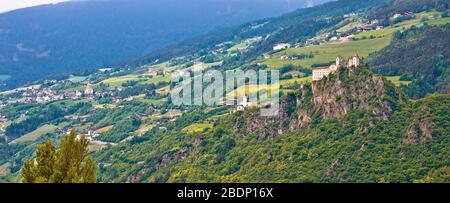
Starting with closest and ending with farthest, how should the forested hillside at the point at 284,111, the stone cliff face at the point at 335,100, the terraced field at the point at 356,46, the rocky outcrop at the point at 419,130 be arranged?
the rocky outcrop at the point at 419,130 → the forested hillside at the point at 284,111 → the stone cliff face at the point at 335,100 → the terraced field at the point at 356,46

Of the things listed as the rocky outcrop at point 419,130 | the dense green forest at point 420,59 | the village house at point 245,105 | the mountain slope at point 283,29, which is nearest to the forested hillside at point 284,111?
the rocky outcrop at point 419,130

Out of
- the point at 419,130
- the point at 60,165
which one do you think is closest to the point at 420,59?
the point at 419,130

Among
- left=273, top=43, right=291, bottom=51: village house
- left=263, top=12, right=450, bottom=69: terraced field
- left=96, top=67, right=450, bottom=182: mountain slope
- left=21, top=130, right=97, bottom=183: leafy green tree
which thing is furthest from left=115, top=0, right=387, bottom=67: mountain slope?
left=21, top=130, right=97, bottom=183: leafy green tree

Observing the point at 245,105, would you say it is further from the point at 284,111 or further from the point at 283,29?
the point at 283,29

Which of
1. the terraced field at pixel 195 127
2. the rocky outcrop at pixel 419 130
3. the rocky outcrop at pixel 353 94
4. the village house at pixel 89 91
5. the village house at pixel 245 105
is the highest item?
the rocky outcrop at pixel 353 94

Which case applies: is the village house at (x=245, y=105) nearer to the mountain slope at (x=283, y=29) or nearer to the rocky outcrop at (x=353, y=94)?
the rocky outcrop at (x=353, y=94)

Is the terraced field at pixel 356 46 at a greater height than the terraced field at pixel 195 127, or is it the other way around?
the terraced field at pixel 356 46

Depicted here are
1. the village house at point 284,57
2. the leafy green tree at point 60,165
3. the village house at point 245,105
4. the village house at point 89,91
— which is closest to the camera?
the leafy green tree at point 60,165

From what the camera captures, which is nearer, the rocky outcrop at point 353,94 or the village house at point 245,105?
the rocky outcrop at point 353,94
